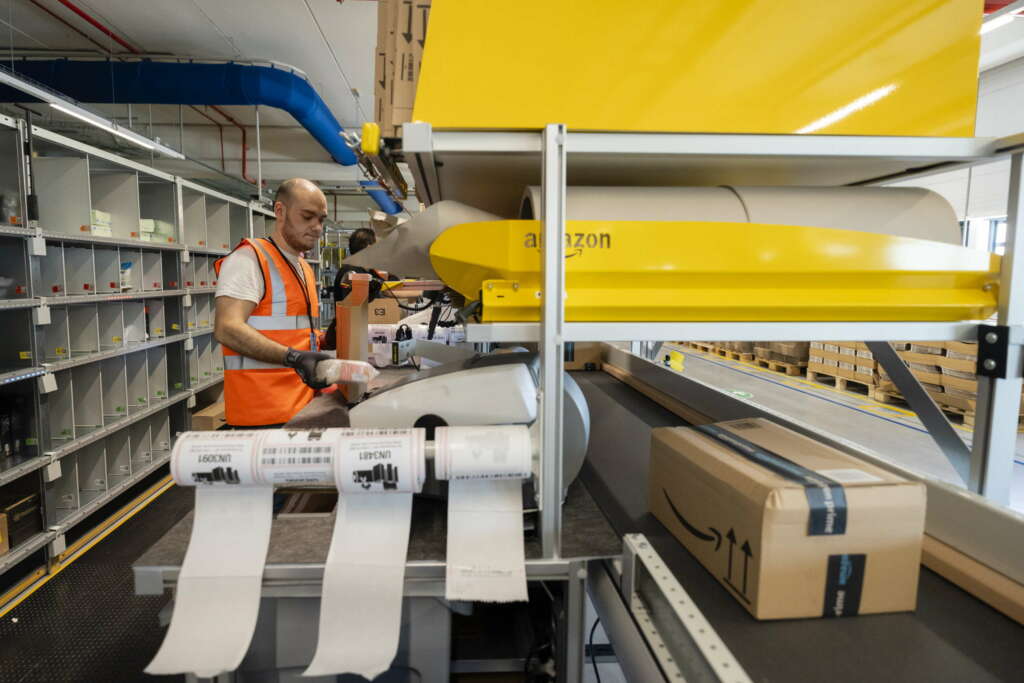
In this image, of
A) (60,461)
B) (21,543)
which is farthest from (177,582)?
(60,461)

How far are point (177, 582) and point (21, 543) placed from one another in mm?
2991

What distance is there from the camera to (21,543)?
2965mm

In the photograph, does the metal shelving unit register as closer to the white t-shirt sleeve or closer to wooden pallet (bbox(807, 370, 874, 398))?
the white t-shirt sleeve

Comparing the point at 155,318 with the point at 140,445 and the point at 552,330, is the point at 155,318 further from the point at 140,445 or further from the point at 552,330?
the point at 552,330

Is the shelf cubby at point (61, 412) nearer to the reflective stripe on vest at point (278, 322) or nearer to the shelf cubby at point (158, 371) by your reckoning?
the shelf cubby at point (158, 371)

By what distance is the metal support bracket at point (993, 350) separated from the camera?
1.16 metres

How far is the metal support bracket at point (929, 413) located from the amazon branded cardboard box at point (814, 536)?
51 centimetres

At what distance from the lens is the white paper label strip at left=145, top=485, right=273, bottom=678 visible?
3.20 ft

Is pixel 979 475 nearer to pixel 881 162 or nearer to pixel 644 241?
pixel 881 162

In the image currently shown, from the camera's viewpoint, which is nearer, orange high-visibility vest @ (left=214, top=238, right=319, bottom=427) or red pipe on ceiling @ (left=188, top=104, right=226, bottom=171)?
orange high-visibility vest @ (left=214, top=238, right=319, bottom=427)

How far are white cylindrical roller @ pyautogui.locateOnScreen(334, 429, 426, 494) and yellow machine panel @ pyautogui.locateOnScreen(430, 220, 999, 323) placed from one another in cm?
34

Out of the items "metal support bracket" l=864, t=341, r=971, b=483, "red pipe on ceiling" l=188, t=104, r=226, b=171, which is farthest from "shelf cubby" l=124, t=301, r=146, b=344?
"metal support bracket" l=864, t=341, r=971, b=483

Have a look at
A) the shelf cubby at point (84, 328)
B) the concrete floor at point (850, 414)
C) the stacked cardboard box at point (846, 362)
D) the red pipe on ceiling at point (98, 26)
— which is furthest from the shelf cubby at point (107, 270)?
the stacked cardboard box at point (846, 362)

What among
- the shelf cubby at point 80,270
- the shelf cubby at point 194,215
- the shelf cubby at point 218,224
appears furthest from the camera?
the shelf cubby at point 218,224
